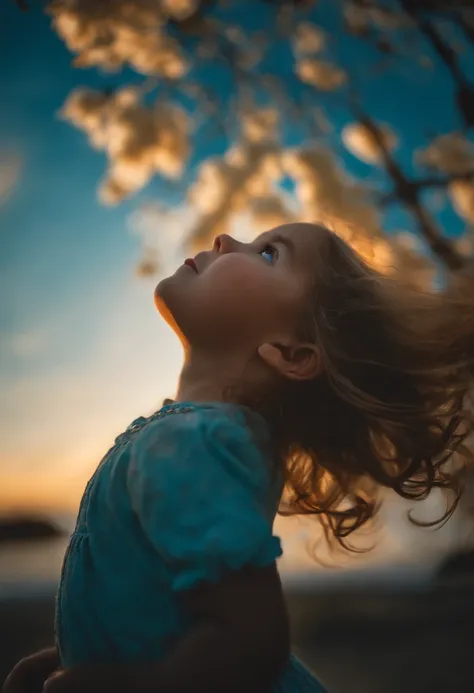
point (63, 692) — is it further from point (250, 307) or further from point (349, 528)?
point (349, 528)

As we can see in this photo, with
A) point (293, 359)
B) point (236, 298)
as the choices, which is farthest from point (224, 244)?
point (293, 359)

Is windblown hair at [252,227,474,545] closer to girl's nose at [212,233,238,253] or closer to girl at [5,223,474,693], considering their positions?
girl at [5,223,474,693]

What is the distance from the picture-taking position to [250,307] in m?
1.38

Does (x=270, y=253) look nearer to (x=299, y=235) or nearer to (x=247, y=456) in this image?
(x=299, y=235)

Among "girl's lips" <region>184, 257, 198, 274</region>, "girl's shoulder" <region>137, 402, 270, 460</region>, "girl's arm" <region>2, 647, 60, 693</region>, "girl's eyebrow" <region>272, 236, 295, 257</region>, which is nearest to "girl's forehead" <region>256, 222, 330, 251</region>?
"girl's eyebrow" <region>272, 236, 295, 257</region>

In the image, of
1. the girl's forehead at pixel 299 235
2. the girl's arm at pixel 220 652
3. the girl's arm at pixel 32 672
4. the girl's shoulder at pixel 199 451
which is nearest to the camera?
the girl's arm at pixel 220 652

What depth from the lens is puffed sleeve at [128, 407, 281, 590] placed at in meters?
0.97

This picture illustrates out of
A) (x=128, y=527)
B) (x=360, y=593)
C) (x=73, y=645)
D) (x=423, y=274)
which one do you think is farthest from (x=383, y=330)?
(x=360, y=593)

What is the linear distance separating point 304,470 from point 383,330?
392 mm

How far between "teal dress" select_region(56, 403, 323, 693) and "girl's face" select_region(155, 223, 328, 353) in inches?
8.7

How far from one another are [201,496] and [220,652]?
223mm

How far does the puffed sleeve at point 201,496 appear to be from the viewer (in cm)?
97

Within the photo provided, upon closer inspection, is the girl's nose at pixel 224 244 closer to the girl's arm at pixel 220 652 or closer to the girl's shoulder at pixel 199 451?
the girl's shoulder at pixel 199 451

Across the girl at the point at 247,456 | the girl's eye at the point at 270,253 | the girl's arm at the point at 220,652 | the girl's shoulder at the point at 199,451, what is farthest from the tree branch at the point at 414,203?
the girl's arm at the point at 220,652
